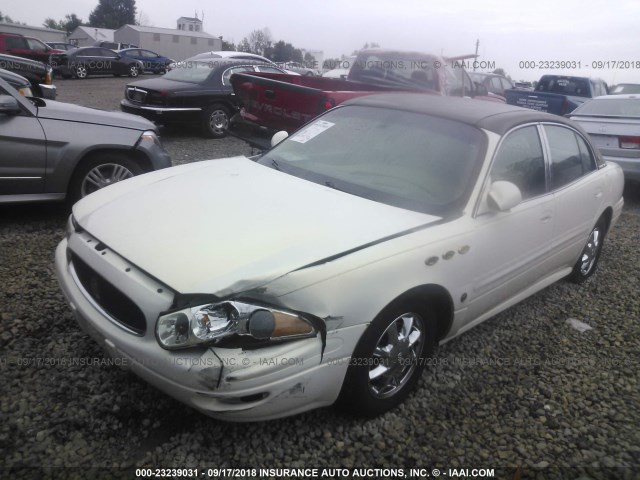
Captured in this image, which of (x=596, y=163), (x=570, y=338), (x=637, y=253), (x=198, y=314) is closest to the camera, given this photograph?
(x=198, y=314)

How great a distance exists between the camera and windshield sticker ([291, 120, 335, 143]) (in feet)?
11.7

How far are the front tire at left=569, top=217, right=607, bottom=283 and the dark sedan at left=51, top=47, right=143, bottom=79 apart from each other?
25015mm

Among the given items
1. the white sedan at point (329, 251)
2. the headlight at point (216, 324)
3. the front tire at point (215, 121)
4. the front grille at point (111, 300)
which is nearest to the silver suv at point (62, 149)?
the white sedan at point (329, 251)

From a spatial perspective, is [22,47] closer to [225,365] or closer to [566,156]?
[566,156]

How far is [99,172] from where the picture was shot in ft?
15.8

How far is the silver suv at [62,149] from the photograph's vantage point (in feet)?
14.2

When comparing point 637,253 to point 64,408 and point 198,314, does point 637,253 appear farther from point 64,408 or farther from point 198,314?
point 64,408

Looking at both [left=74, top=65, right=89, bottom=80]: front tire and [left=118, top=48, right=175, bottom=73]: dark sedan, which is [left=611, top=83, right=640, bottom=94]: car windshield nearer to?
[left=74, top=65, right=89, bottom=80]: front tire

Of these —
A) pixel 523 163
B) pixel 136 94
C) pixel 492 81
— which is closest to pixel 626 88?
pixel 492 81

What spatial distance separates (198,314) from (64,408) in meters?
1.01

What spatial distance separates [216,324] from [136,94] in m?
8.31

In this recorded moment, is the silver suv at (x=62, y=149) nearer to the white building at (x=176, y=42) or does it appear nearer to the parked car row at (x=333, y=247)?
the parked car row at (x=333, y=247)

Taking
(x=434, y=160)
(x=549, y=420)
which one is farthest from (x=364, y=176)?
(x=549, y=420)

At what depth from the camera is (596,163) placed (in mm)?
4152
